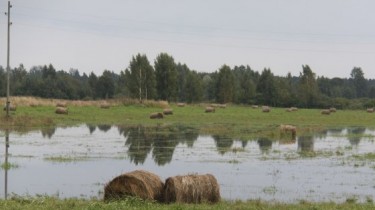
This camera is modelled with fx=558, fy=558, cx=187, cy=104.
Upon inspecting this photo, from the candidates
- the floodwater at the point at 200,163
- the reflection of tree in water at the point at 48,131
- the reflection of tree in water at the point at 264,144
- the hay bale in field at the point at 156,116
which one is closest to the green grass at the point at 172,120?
the hay bale in field at the point at 156,116

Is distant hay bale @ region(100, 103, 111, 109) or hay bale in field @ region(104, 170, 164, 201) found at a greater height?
distant hay bale @ region(100, 103, 111, 109)

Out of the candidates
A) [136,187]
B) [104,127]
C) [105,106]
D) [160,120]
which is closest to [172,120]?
[160,120]

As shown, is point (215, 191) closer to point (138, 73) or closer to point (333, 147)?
point (333, 147)

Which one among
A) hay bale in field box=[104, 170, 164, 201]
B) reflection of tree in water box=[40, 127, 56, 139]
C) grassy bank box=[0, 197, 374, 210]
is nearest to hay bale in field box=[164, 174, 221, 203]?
hay bale in field box=[104, 170, 164, 201]

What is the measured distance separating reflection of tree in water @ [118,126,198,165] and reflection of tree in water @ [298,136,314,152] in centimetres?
662

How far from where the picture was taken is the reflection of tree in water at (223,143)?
30609 mm

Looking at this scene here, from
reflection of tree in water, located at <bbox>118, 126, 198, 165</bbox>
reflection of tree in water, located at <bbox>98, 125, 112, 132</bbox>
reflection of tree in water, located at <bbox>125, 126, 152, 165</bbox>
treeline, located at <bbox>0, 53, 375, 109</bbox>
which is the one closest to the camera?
reflection of tree in water, located at <bbox>125, 126, 152, 165</bbox>

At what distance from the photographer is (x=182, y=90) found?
14962cm

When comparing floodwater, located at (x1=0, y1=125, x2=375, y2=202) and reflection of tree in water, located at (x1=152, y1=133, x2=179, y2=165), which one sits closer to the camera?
floodwater, located at (x1=0, y1=125, x2=375, y2=202)

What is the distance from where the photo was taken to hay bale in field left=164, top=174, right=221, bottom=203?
47.3ft

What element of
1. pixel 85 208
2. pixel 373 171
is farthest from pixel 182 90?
pixel 85 208

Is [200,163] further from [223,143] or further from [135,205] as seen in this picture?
[135,205]

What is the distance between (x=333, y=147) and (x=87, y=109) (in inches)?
1587

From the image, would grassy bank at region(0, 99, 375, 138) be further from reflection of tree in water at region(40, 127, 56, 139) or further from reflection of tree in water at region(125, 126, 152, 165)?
reflection of tree in water at region(125, 126, 152, 165)
